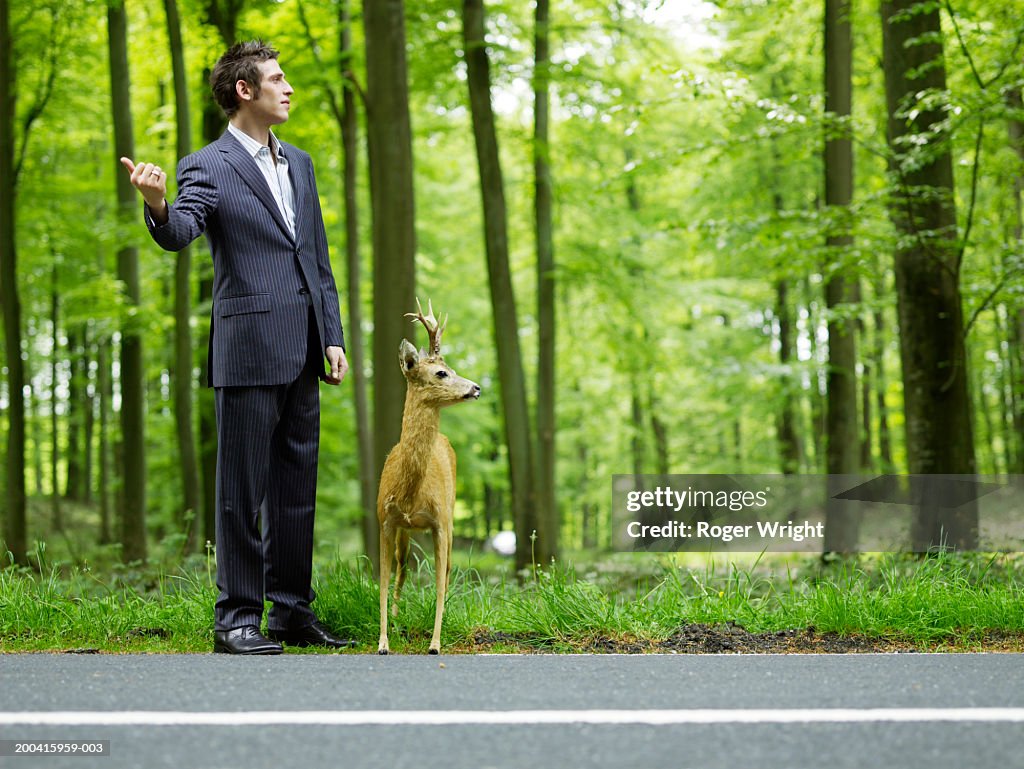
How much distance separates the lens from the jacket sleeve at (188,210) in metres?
4.43

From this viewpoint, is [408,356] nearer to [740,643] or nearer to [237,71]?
[237,71]

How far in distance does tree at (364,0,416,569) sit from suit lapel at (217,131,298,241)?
4.57m

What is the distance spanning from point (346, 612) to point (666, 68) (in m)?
7.11

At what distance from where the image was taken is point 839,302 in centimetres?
1403

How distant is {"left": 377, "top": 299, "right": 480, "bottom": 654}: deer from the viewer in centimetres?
473

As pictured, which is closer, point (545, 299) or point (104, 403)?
point (545, 299)

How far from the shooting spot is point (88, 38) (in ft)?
56.5

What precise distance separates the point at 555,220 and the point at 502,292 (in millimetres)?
4428

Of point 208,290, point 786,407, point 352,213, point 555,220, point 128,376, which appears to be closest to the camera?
point 128,376

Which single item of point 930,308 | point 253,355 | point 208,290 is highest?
point 208,290

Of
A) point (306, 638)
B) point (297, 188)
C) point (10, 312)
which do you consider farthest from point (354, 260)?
point (306, 638)

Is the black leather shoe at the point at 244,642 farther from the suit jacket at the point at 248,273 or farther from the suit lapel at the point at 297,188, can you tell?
the suit lapel at the point at 297,188

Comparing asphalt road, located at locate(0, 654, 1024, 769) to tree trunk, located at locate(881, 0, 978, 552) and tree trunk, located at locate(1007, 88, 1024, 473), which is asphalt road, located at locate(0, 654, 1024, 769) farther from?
tree trunk, located at locate(1007, 88, 1024, 473)

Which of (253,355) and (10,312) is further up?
(10,312)
